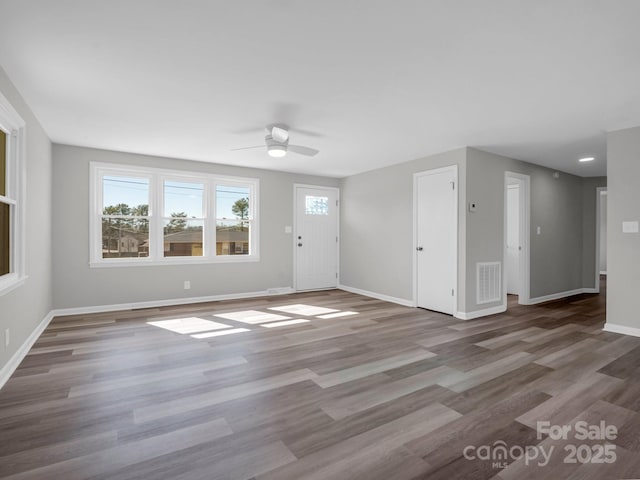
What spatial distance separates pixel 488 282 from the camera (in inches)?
194

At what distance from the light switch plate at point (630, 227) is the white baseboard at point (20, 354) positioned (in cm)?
617

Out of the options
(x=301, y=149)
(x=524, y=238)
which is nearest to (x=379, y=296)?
(x=524, y=238)

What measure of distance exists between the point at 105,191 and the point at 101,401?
3.73 metres

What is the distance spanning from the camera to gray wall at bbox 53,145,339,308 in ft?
15.5

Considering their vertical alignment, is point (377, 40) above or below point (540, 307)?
above

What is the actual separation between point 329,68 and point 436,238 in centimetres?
332

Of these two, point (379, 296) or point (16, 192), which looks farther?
point (379, 296)

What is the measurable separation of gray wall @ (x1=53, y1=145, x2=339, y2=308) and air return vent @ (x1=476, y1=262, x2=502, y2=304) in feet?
11.2

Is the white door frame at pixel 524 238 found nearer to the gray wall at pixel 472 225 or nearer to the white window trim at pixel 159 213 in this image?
the gray wall at pixel 472 225

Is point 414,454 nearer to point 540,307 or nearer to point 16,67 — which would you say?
point 16,67

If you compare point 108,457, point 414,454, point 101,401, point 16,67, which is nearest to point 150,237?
point 16,67

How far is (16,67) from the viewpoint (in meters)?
2.52

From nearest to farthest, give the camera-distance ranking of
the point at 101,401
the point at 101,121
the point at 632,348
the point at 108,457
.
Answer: the point at 108,457 → the point at 101,401 → the point at 632,348 → the point at 101,121

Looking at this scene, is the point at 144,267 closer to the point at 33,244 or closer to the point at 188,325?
the point at 188,325
